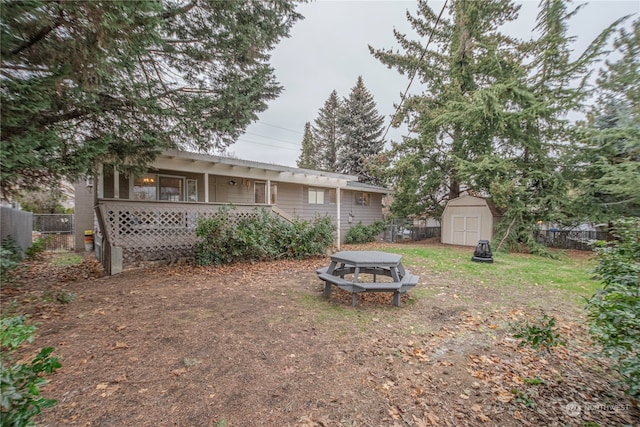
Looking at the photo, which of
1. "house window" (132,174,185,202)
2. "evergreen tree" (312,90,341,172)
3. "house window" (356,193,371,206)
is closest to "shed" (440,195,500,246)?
"house window" (356,193,371,206)

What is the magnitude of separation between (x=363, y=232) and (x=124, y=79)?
12.6 meters

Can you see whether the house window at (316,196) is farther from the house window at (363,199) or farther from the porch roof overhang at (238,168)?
the house window at (363,199)

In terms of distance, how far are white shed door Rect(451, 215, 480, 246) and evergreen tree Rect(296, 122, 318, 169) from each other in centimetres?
2032

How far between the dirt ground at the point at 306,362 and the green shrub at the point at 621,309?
0.34 metres

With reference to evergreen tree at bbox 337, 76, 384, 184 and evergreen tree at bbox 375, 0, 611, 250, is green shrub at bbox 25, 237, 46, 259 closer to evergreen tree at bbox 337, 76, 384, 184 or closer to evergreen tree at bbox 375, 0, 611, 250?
Answer: evergreen tree at bbox 375, 0, 611, 250

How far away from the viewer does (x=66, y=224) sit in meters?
15.2

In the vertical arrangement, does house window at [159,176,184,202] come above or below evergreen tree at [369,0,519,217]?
below

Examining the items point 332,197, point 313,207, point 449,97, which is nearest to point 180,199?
point 313,207

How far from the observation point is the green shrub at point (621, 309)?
1.99 metres

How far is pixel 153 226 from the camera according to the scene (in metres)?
7.18

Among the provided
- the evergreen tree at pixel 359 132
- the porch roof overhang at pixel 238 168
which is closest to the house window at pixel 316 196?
the porch roof overhang at pixel 238 168

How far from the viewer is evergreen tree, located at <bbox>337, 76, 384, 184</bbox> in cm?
2397

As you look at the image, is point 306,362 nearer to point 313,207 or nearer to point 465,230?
point 313,207

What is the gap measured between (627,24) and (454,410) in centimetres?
783
